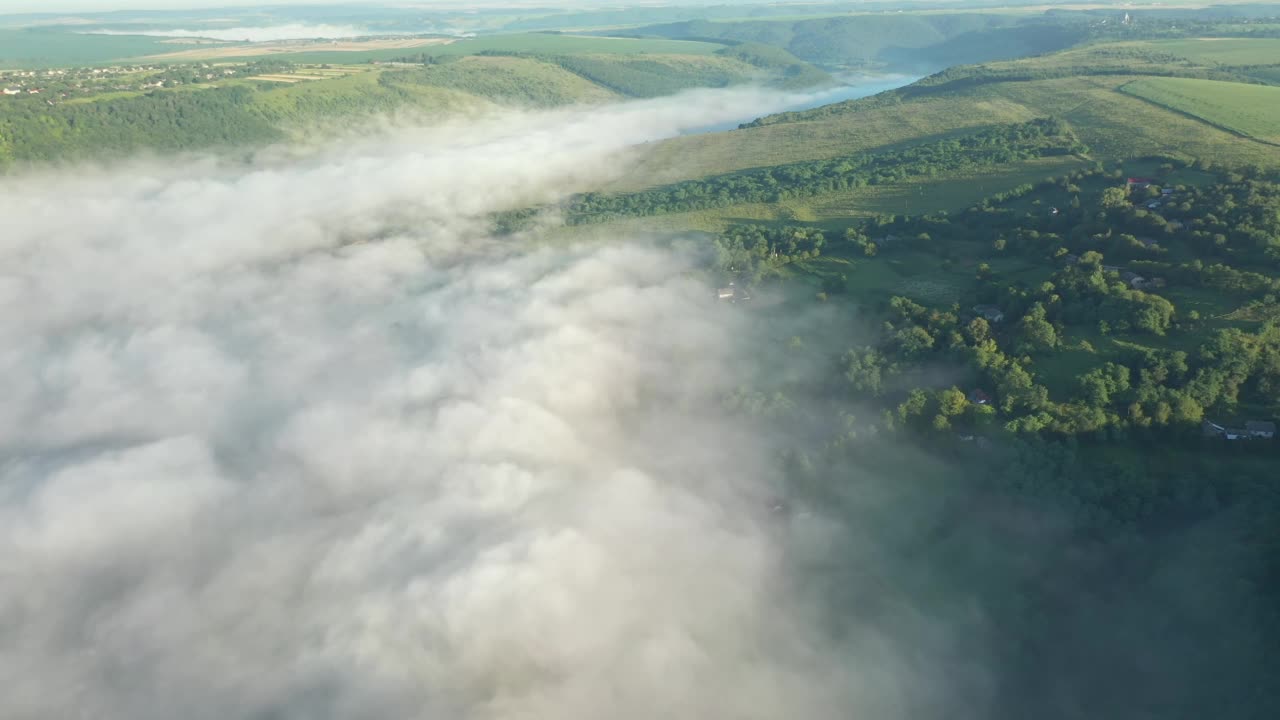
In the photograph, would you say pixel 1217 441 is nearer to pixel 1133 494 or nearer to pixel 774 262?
pixel 1133 494

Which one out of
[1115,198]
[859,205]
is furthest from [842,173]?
[1115,198]

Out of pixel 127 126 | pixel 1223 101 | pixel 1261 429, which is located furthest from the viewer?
pixel 127 126

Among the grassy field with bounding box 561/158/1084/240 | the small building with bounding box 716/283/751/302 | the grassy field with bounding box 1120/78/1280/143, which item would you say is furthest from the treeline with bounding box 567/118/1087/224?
the small building with bounding box 716/283/751/302

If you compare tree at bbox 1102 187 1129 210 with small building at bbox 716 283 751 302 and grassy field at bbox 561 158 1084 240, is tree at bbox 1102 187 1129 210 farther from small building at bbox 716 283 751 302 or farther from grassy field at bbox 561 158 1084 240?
small building at bbox 716 283 751 302

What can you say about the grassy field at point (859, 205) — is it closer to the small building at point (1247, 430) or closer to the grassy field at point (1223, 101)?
the grassy field at point (1223, 101)

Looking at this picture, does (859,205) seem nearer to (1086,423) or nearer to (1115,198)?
(1115,198)

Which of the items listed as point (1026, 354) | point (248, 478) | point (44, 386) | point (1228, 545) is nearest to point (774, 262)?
point (1026, 354)
